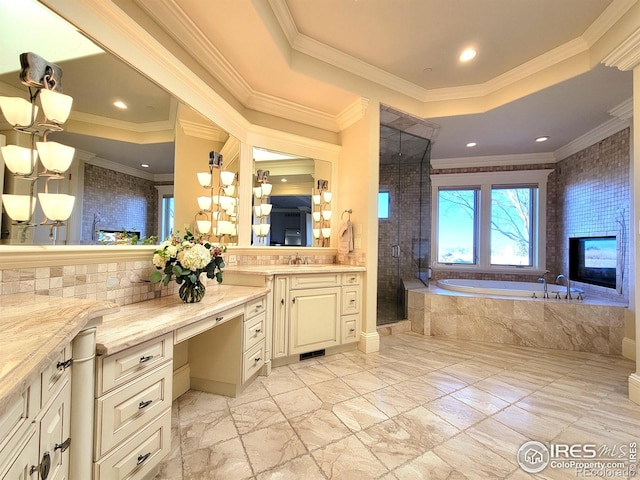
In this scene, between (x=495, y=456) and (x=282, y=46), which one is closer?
(x=495, y=456)

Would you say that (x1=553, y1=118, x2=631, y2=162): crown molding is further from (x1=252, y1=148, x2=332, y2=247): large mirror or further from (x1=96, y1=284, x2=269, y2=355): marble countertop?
(x1=96, y1=284, x2=269, y2=355): marble countertop

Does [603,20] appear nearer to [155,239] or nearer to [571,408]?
[571,408]

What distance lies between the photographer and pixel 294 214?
10.2 feet

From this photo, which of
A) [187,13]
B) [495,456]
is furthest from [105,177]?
[495,456]

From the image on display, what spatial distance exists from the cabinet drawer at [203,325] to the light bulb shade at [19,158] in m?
0.93

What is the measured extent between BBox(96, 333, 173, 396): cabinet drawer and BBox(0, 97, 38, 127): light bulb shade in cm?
101

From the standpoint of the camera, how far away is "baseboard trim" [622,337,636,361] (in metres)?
2.70

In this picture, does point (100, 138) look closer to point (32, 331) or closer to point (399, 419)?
point (32, 331)

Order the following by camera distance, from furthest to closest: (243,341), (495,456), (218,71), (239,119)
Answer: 1. (239,119)
2. (218,71)
3. (243,341)
4. (495,456)

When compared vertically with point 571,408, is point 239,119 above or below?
above

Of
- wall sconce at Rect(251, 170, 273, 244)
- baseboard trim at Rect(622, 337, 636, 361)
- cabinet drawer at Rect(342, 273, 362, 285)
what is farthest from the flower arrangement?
baseboard trim at Rect(622, 337, 636, 361)

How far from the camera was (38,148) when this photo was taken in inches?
47.3

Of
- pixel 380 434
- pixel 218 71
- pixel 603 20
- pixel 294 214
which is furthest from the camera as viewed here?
pixel 294 214

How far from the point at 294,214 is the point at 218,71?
4.89ft
